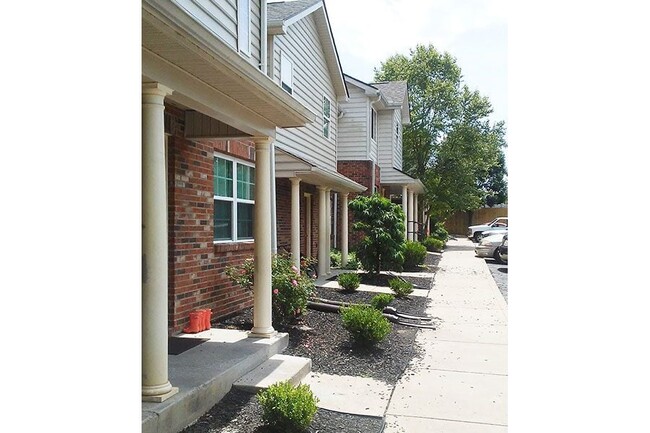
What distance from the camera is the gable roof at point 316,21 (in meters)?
9.28

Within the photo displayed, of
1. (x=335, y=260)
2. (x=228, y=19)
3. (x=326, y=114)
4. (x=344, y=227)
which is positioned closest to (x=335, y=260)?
(x=335, y=260)

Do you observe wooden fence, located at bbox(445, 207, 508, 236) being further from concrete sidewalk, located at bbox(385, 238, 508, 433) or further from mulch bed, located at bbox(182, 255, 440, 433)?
mulch bed, located at bbox(182, 255, 440, 433)

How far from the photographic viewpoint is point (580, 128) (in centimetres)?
199

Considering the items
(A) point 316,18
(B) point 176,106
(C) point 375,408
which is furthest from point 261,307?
(A) point 316,18

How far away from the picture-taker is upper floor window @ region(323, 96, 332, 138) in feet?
43.6

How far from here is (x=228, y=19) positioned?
6344 mm

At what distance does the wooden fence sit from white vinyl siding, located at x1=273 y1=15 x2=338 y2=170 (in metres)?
21.7

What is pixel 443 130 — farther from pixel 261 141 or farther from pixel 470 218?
pixel 261 141

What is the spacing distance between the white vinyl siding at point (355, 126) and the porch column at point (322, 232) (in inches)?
197

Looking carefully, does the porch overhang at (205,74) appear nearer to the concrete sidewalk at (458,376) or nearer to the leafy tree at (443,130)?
the concrete sidewalk at (458,376)

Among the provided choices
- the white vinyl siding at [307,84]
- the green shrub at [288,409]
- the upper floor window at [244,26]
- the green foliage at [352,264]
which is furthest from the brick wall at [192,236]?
the green foliage at [352,264]
